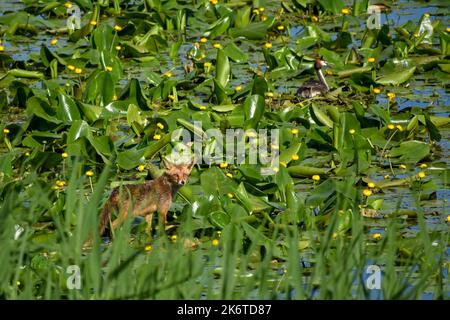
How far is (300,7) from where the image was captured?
11516mm

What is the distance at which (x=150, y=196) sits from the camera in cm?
667

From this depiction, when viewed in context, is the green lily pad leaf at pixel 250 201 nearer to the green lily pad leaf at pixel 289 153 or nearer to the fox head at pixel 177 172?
the fox head at pixel 177 172

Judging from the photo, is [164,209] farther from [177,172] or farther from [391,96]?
[391,96]

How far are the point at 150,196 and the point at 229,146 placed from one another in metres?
1.31

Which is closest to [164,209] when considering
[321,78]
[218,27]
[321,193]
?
[321,193]

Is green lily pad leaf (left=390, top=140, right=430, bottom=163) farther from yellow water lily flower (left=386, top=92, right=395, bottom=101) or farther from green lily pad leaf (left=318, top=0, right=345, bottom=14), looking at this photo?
green lily pad leaf (left=318, top=0, right=345, bottom=14)

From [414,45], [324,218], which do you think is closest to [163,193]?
[324,218]

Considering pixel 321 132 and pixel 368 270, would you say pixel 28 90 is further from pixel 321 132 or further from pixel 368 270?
pixel 368 270

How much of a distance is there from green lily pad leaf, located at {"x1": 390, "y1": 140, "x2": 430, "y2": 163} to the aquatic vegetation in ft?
0.03

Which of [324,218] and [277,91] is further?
[277,91]

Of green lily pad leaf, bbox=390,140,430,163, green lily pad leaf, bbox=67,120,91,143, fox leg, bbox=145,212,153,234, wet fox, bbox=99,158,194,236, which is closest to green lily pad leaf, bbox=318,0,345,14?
green lily pad leaf, bbox=390,140,430,163

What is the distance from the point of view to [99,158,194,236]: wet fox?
6645 mm

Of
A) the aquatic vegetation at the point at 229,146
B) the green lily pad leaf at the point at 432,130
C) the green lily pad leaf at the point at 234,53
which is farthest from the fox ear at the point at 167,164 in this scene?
the green lily pad leaf at the point at 234,53

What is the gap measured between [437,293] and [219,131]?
3.38 m
